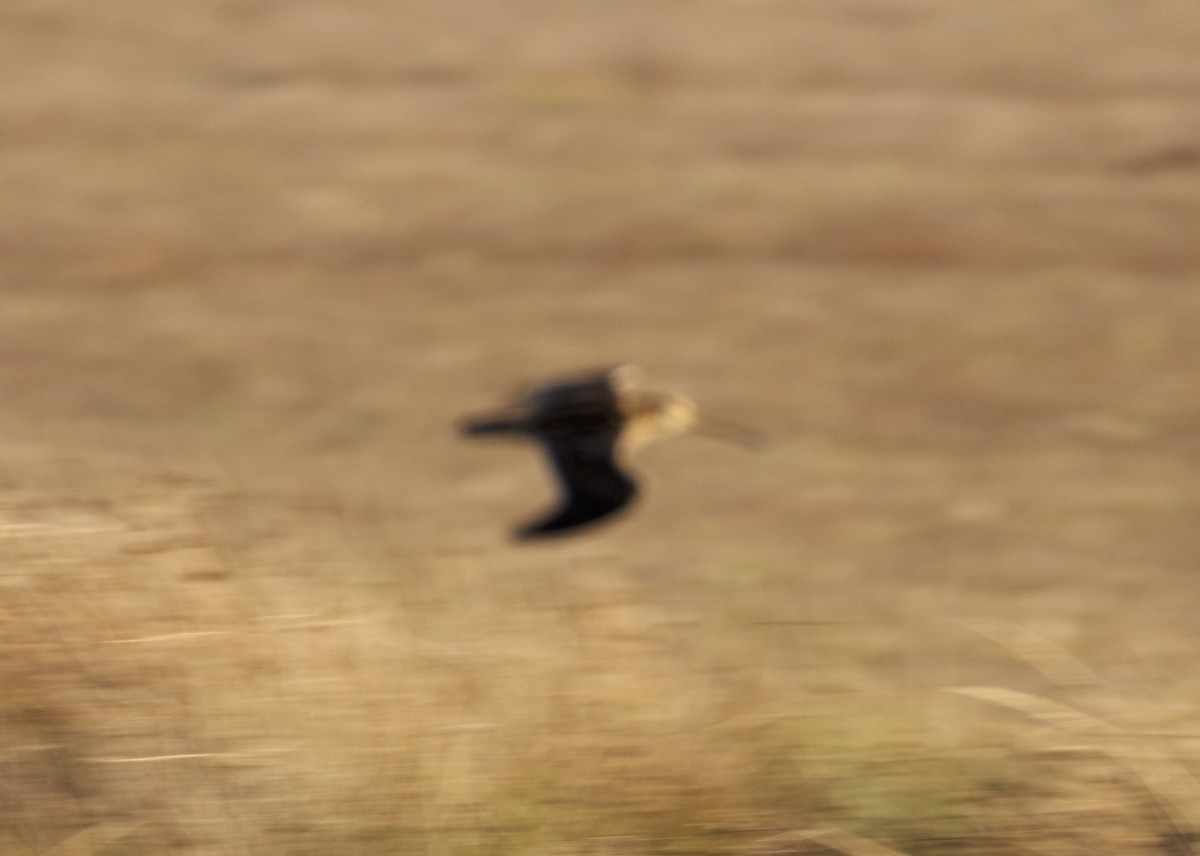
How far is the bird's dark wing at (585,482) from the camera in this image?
4746mm

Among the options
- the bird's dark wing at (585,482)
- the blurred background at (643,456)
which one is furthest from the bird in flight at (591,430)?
the blurred background at (643,456)

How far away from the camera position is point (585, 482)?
4.91 meters

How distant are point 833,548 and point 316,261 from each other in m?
3.21

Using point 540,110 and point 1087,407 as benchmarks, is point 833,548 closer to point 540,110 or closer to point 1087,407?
point 1087,407

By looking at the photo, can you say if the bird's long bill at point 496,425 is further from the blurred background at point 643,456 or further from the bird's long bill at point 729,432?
the bird's long bill at point 729,432

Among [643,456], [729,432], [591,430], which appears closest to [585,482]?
[591,430]

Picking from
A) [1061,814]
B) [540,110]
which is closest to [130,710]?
[1061,814]

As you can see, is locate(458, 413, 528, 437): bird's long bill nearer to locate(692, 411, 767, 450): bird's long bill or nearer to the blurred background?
the blurred background

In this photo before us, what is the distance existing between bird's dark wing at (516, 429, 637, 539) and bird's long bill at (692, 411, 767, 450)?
569 mm

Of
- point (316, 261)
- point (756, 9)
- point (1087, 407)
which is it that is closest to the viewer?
point (1087, 407)

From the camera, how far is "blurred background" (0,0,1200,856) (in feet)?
8.57

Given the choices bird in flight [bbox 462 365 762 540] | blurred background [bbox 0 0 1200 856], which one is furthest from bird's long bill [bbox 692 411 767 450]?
bird in flight [bbox 462 365 762 540]

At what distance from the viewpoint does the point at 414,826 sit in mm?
2504

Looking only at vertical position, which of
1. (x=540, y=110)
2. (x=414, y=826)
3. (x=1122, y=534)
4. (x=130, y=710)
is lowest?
(x=1122, y=534)
